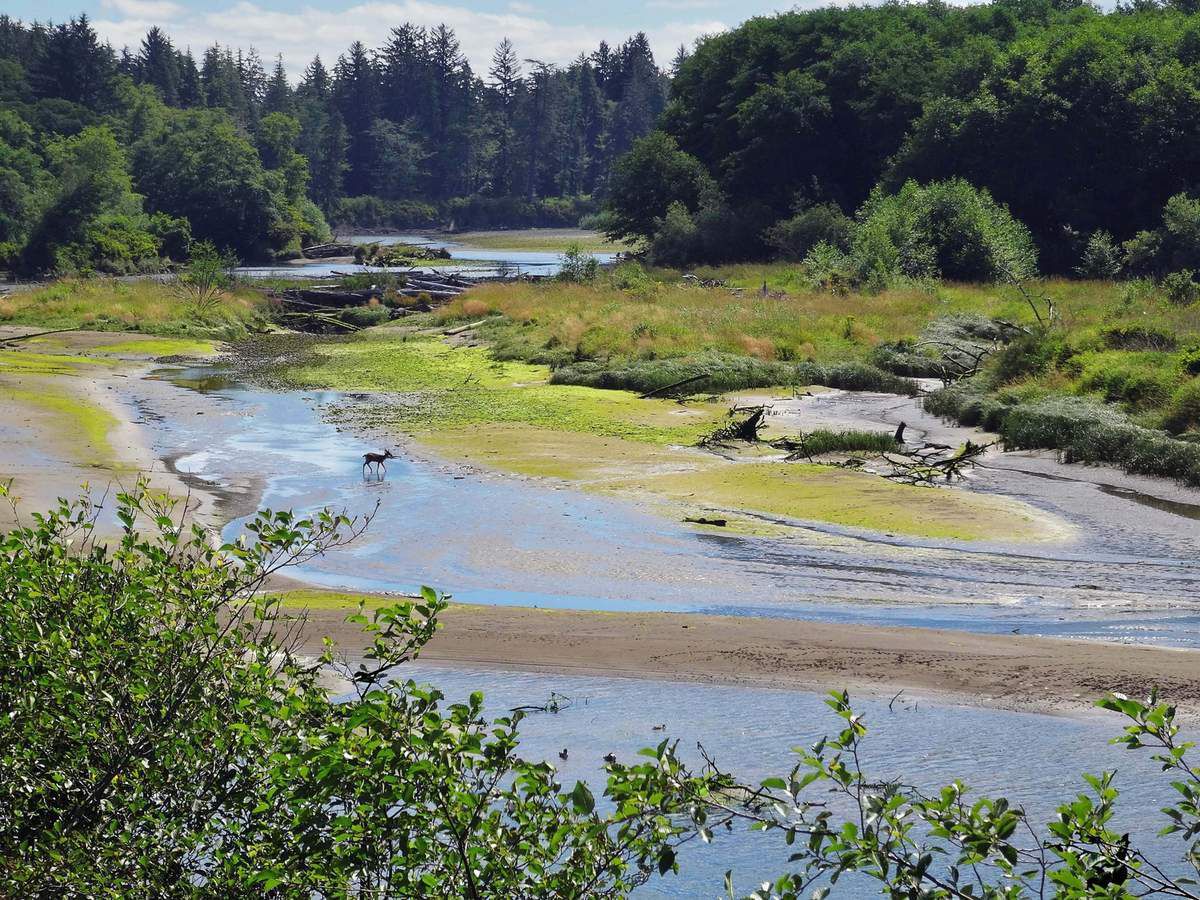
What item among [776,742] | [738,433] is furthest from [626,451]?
[776,742]

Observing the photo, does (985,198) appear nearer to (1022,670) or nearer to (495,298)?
(495,298)

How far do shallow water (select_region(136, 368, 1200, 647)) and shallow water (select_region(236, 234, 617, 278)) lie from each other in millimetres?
51721

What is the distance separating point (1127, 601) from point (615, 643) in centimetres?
666

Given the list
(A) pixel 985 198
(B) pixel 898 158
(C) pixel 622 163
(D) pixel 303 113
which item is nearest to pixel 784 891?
(A) pixel 985 198

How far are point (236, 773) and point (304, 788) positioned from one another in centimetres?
90

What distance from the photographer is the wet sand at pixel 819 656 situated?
12875 millimetres

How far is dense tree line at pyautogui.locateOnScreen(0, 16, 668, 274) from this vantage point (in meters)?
90.7

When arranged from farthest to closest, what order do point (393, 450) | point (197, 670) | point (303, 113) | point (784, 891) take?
point (303, 113) < point (393, 450) < point (197, 670) < point (784, 891)

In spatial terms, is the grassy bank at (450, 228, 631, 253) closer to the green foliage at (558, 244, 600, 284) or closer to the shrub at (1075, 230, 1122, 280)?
the green foliage at (558, 244, 600, 284)

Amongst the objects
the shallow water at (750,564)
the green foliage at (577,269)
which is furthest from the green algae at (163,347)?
the shallow water at (750,564)

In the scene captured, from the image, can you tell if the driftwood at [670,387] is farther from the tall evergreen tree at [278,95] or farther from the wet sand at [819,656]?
the tall evergreen tree at [278,95]

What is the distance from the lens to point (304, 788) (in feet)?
17.8

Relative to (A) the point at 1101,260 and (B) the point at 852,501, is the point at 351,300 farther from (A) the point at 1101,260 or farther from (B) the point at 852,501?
(B) the point at 852,501

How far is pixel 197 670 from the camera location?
6305mm
